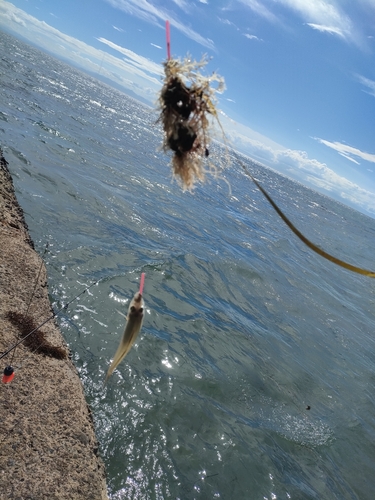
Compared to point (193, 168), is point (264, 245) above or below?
below

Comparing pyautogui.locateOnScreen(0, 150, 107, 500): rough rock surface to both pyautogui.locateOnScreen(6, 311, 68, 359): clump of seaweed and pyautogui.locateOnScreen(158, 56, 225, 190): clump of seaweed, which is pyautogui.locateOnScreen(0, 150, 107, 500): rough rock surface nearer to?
pyautogui.locateOnScreen(6, 311, 68, 359): clump of seaweed

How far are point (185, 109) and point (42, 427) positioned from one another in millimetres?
3543

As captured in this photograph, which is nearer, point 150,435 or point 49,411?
point 49,411

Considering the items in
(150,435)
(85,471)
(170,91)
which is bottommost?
(150,435)

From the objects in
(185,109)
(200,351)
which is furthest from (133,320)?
(200,351)

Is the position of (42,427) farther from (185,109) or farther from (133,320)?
(185,109)

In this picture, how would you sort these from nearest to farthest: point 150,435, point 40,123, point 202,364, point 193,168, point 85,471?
1. point 193,168
2. point 85,471
3. point 150,435
4. point 202,364
5. point 40,123

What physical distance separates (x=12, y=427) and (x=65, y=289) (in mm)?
A: 4550

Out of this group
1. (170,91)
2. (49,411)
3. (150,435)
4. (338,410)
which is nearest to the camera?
(170,91)

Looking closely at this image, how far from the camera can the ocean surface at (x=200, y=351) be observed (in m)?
5.55

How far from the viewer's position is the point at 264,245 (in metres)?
19.8

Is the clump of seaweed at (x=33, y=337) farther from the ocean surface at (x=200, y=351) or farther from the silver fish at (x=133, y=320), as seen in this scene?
the silver fish at (x=133, y=320)

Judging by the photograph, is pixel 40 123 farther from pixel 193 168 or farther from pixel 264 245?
pixel 193 168

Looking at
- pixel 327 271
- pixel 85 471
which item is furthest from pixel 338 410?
pixel 327 271
